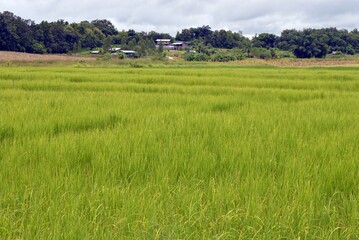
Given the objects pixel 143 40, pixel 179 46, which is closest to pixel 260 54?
pixel 143 40

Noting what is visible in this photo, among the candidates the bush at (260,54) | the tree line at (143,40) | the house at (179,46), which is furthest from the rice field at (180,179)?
the house at (179,46)

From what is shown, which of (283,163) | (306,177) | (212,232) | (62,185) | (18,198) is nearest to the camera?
(212,232)

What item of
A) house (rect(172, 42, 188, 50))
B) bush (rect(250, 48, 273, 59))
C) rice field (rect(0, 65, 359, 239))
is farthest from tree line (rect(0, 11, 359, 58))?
rice field (rect(0, 65, 359, 239))

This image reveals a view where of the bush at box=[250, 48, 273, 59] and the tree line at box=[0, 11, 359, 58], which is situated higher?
the tree line at box=[0, 11, 359, 58]

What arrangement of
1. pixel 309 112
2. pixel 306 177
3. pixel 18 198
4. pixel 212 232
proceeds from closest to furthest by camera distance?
pixel 212 232
pixel 18 198
pixel 306 177
pixel 309 112

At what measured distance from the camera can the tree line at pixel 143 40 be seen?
5450 cm

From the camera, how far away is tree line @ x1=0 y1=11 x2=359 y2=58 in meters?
54.5

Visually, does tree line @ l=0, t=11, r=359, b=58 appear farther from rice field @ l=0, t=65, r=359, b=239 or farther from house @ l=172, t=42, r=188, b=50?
rice field @ l=0, t=65, r=359, b=239

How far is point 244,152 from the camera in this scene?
106 inches

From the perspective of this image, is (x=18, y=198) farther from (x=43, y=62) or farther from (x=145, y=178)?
(x=43, y=62)

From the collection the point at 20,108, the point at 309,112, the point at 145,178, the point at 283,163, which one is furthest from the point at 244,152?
the point at 20,108

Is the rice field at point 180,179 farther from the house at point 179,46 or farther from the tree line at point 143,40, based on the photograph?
the house at point 179,46

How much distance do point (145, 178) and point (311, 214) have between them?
1.12 meters

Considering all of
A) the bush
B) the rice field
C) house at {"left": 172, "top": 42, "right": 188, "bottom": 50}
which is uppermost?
house at {"left": 172, "top": 42, "right": 188, "bottom": 50}
